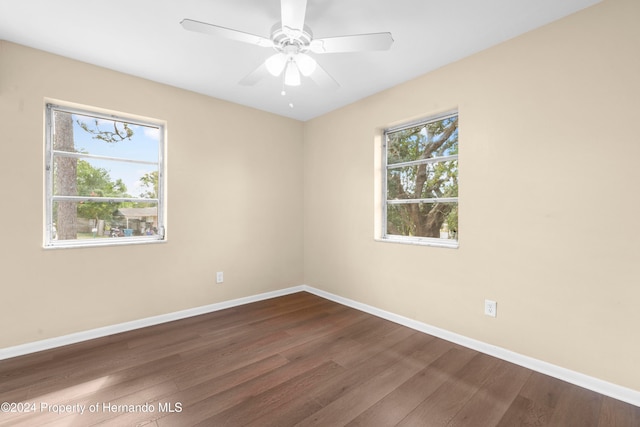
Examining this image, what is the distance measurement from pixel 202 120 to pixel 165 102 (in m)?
0.39

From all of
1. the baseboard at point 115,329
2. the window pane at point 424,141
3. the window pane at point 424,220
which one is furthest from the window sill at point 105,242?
the window pane at point 424,141

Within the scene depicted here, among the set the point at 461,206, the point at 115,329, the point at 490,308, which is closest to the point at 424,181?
the point at 461,206

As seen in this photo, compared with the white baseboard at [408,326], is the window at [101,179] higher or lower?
higher

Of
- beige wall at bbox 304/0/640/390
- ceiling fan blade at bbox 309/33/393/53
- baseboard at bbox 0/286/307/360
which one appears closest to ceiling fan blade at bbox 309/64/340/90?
ceiling fan blade at bbox 309/33/393/53

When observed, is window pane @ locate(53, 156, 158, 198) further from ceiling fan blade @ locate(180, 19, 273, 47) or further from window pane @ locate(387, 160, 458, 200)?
window pane @ locate(387, 160, 458, 200)

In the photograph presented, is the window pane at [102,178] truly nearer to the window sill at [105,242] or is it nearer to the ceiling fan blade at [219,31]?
the window sill at [105,242]

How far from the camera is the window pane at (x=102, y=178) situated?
2.53 meters

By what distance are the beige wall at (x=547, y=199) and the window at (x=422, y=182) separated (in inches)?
7.3

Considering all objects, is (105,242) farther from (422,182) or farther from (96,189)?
(422,182)

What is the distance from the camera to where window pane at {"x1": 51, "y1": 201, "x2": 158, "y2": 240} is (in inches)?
99.3

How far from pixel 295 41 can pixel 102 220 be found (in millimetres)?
2433

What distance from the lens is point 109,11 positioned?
74.8 inches

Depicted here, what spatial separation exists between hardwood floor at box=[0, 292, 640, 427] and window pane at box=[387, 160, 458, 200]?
139 centimetres

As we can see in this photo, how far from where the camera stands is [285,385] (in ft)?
6.21
